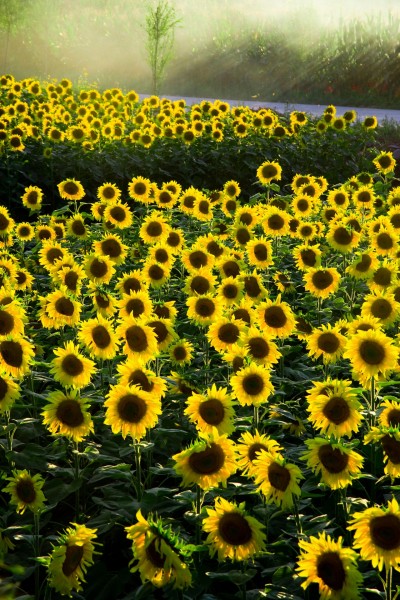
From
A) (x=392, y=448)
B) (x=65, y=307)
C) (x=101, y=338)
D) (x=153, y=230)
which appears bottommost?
(x=392, y=448)

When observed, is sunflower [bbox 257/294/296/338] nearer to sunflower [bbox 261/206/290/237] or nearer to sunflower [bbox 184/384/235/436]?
sunflower [bbox 184/384/235/436]

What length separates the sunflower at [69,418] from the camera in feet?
10.8

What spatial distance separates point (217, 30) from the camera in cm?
3291

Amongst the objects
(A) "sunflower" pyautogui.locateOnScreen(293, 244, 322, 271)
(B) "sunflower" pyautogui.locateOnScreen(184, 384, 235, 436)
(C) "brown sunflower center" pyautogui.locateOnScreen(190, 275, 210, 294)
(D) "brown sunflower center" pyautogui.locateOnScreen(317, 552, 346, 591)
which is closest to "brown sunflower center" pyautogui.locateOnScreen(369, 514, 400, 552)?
(D) "brown sunflower center" pyautogui.locateOnScreen(317, 552, 346, 591)

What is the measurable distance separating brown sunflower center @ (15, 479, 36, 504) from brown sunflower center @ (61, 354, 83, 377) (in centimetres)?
63

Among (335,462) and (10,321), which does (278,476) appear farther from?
(10,321)

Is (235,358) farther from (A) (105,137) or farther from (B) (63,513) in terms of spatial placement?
(A) (105,137)

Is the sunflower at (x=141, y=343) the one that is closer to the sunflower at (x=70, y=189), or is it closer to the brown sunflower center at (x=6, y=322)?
the brown sunflower center at (x=6, y=322)

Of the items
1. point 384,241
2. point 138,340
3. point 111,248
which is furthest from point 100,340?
point 384,241

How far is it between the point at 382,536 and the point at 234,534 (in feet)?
1.52

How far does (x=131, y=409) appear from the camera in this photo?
125 inches

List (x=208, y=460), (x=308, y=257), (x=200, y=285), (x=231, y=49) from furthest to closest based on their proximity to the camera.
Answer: (x=231, y=49) < (x=308, y=257) < (x=200, y=285) < (x=208, y=460)

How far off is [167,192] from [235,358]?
3604mm

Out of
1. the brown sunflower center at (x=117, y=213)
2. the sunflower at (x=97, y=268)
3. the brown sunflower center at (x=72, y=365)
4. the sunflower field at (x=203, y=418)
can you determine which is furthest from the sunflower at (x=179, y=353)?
the brown sunflower center at (x=117, y=213)
